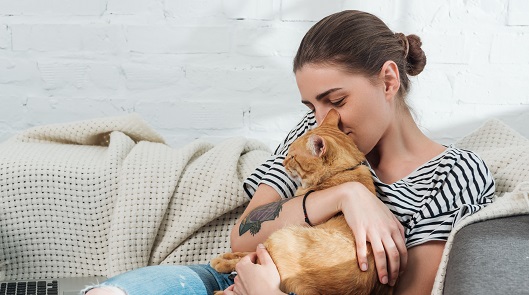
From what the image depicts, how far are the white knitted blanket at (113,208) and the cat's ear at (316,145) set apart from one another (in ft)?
1.61

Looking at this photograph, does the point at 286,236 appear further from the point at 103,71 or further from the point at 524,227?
the point at 103,71

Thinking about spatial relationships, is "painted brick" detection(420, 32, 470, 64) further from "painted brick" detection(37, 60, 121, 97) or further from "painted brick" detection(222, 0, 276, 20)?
"painted brick" detection(37, 60, 121, 97)

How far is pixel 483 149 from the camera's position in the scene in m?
1.87

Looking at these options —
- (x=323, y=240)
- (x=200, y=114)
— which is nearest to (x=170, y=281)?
(x=323, y=240)

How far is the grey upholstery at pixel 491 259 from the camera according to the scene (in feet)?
3.61

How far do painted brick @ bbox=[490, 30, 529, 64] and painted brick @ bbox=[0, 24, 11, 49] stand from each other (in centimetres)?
156

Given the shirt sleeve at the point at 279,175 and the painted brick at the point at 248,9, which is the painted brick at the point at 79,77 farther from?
the shirt sleeve at the point at 279,175

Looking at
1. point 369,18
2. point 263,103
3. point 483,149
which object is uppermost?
point 369,18

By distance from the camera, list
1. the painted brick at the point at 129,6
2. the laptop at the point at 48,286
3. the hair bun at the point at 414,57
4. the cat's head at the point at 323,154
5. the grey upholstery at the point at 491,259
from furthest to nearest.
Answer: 1. the painted brick at the point at 129,6
2. the laptop at the point at 48,286
3. the hair bun at the point at 414,57
4. the cat's head at the point at 323,154
5. the grey upholstery at the point at 491,259

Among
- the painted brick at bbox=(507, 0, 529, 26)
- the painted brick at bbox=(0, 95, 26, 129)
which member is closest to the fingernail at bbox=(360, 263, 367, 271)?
the painted brick at bbox=(507, 0, 529, 26)

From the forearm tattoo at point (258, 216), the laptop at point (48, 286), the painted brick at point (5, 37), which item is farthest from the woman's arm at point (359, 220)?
the painted brick at point (5, 37)

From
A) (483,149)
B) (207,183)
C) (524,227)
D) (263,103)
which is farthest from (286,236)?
(263,103)

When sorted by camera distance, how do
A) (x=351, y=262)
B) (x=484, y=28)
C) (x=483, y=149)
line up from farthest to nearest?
(x=484, y=28), (x=483, y=149), (x=351, y=262)

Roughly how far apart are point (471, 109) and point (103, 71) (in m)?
1.20
